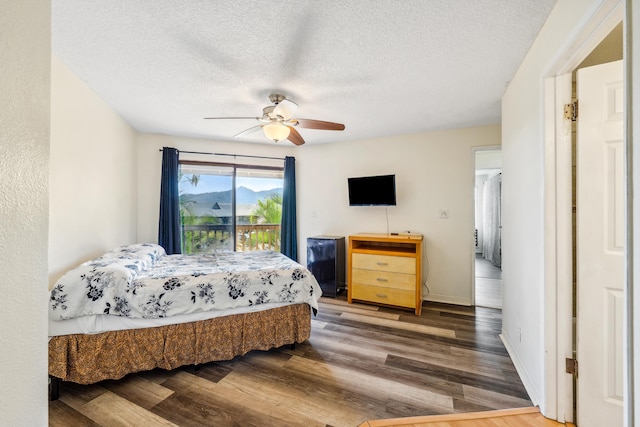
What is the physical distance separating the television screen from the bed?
5.63 feet

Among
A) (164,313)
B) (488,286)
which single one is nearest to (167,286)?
(164,313)

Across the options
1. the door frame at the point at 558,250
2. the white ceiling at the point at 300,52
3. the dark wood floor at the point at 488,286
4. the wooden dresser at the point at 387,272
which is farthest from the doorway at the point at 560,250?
the dark wood floor at the point at 488,286

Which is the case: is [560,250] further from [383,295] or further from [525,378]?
[383,295]

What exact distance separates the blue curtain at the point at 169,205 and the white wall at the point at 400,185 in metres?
0.16

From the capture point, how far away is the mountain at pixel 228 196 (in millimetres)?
3902

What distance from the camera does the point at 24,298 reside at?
65cm

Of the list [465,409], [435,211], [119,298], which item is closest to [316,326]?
[465,409]

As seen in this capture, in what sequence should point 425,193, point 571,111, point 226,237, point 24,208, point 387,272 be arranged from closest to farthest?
point 24,208
point 571,111
point 387,272
point 425,193
point 226,237

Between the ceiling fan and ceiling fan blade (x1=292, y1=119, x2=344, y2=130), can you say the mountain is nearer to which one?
the ceiling fan

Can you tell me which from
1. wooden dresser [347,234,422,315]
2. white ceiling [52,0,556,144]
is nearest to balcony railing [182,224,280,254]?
wooden dresser [347,234,422,315]

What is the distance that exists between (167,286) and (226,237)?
2.20 metres

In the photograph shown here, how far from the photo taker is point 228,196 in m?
4.09

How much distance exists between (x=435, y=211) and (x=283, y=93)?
8.21 ft

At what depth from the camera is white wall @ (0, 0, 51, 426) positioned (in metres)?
0.60
